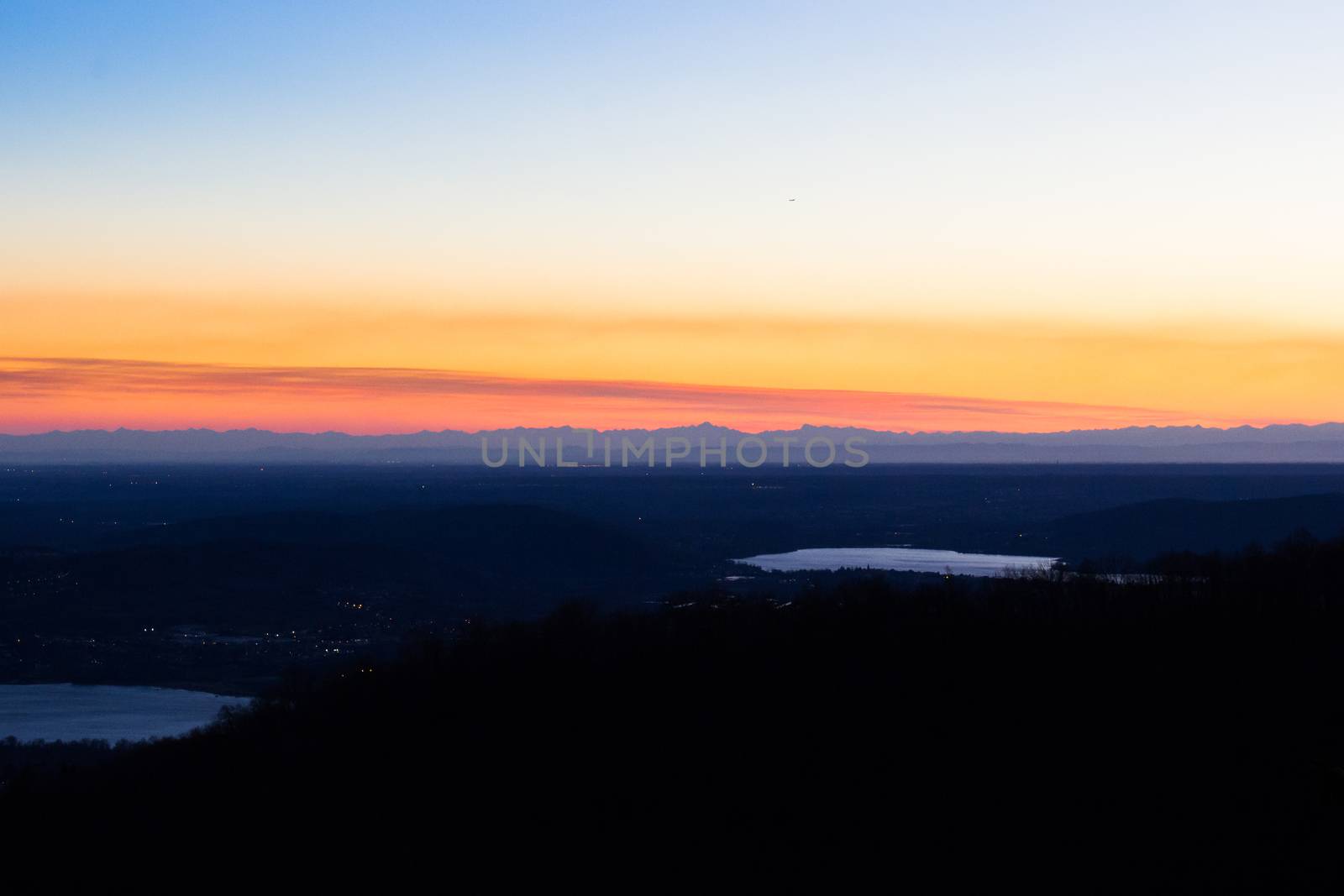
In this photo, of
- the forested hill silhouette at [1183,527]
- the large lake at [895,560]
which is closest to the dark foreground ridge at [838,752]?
the large lake at [895,560]

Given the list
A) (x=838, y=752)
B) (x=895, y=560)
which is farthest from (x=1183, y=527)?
(x=838, y=752)

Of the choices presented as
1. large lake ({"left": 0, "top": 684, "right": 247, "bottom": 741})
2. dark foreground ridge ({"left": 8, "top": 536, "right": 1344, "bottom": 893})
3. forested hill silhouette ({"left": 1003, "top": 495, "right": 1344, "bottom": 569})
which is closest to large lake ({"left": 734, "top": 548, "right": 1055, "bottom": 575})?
forested hill silhouette ({"left": 1003, "top": 495, "right": 1344, "bottom": 569})

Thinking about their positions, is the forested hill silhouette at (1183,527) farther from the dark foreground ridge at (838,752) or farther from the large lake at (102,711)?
the large lake at (102,711)

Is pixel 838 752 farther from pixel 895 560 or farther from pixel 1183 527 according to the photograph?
pixel 1183 527

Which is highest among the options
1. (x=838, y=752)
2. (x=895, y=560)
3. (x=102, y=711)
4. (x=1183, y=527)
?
(x=838, y=752)

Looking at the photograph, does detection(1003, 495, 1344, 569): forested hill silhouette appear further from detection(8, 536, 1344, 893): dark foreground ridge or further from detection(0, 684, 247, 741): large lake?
detection(0, 684, 247, 741): large lake

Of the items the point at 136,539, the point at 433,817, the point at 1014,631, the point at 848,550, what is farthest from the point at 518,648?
the point at 136,539
